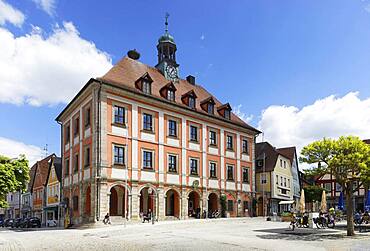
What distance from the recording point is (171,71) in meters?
51.4

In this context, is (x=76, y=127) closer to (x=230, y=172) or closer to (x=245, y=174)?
(x=230, y=172)

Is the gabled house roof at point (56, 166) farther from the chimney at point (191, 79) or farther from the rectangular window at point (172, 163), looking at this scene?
the chimney at point (191, 79)

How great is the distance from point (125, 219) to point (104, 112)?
9.60m

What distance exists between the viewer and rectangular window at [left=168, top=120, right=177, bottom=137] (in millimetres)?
44719

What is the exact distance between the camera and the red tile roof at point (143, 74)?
137 feet

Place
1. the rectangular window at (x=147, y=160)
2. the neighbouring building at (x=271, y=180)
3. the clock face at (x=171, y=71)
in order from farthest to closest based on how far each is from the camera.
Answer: the neighbouring building at (x=271, y=180) < the clock face at (x=171, y=71) < the rectangular window at (x=147, y=160)

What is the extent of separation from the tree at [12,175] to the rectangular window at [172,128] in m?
26.4

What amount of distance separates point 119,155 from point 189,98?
39.4 ft

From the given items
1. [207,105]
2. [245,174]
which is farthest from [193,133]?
[245,174]

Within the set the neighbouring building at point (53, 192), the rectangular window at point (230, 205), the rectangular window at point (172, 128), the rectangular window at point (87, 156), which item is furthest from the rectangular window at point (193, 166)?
the neighbouring building at point (53, 192)

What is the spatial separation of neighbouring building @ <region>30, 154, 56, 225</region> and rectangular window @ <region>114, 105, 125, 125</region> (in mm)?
22774

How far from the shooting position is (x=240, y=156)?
5341 centimetres

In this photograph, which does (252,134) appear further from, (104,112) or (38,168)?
(38,168)

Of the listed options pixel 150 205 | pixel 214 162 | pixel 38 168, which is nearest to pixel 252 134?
pixel 214 162
